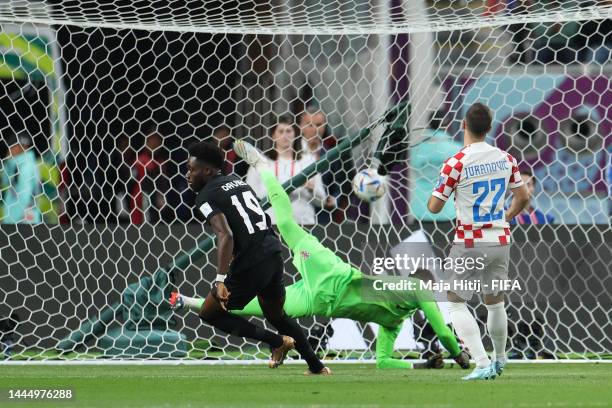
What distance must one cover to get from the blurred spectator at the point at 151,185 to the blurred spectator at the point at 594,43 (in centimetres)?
383

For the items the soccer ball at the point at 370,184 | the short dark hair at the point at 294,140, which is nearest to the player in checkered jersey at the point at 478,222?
the soccer ball at the point at 370,184

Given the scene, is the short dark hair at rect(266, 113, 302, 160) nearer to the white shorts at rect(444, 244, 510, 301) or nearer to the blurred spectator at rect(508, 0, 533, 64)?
Result: the blurred spectator at rect(508, 0, 533, 64)

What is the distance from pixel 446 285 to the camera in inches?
375

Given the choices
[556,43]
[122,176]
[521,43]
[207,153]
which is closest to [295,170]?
[122,176]

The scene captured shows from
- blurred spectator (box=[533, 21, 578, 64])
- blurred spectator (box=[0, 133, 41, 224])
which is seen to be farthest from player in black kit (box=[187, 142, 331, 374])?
blurred spectator (box=[533, 21, 578, 64])

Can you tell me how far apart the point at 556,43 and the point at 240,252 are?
14.2ft

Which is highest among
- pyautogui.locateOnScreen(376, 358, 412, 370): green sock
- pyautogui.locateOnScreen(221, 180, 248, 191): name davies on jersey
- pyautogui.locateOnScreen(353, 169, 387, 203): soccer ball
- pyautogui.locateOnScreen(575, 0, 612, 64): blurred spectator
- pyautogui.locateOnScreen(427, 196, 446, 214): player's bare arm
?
pyautogui.locateOnScreen(575, 0, 612, 64): blurred spectator

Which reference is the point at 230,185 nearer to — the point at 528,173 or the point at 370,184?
the point at 370,184

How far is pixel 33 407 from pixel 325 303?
11.0 ft

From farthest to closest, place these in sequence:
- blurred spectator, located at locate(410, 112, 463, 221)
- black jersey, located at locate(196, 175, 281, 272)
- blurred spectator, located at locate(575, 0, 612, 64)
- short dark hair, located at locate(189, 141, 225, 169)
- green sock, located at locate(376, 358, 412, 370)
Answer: blurred spectator, located at locate(575, 0, 612, 64) → blurred spectator, located at locate(410, 112, 463, 221) → green sock, located at locate(376, 358, 412, 370) → short dark hair, located at locate(189, 141, 225, 169) → black jersey, located at locate(196, 175, 281, 272)

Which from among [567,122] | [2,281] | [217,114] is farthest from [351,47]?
[2,281]

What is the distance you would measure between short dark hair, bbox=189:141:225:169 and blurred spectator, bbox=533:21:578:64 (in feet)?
13.1

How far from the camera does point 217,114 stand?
1139 cm

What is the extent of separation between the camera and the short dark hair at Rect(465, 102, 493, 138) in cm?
749
